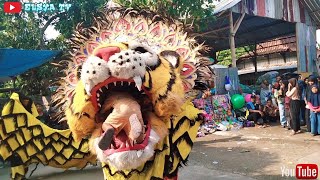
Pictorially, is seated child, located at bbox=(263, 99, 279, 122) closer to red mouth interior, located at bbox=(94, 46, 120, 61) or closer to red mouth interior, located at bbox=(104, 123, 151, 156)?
red mouth interior, located at bbox=(104, 123, 151, 156)

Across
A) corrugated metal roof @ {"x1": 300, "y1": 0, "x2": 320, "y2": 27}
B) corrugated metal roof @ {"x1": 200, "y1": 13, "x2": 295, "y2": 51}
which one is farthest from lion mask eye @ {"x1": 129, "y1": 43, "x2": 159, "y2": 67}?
corrugated metal roof @ {"x1": 300, "y1": 0, "x2": 320, "y2": 27}

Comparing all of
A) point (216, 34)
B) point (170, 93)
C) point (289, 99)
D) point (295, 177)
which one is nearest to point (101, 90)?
point (170, 93)

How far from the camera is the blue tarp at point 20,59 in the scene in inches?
237

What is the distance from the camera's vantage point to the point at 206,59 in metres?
2.92

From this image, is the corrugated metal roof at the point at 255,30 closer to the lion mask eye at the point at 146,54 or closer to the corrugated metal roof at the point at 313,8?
the corrugated metal roof at the point at 313,8

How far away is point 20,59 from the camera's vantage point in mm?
6230

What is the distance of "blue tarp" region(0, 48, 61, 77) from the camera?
237 inches

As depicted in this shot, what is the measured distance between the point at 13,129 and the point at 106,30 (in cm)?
203

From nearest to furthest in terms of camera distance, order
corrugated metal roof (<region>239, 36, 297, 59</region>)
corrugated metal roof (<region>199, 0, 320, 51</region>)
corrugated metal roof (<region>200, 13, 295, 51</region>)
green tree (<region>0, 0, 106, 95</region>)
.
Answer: green tree (<region>0, 0, 106, 95</region>)
corrugated metal roof (<region>199, 0, 320, 51</region>)
corrugated metal roof (<region>200, 13, 295, 51</region>)
corrugated metal roof (<region>239, 36, 297, 59</region>)

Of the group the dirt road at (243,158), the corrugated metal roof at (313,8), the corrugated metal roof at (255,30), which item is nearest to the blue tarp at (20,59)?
the dirt road at (243,158)

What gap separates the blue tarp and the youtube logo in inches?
116

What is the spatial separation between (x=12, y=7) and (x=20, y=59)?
10.5 feet

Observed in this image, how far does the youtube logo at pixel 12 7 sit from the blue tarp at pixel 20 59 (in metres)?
2.96

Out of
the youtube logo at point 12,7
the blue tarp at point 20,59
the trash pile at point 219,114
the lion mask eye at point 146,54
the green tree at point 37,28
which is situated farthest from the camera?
the trash pile at point 219,114
